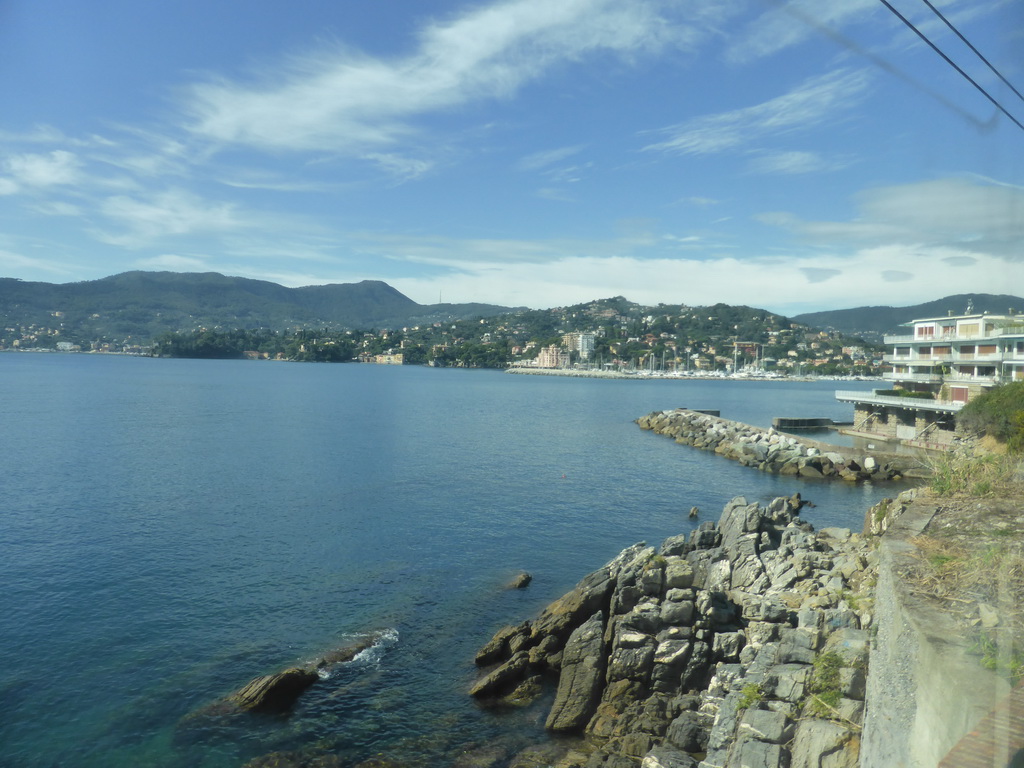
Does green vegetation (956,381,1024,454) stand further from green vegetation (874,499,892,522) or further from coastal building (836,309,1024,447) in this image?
green vegetation (874,499,892,522)

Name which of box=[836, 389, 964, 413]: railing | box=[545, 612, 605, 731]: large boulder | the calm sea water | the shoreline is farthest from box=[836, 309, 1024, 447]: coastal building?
the shoreline

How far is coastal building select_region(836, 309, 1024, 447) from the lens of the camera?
37.5m

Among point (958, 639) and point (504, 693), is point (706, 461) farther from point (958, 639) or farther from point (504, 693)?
point (958, 639)

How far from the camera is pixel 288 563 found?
732 inches

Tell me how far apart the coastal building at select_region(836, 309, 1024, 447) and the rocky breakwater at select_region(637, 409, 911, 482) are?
6.44 metres

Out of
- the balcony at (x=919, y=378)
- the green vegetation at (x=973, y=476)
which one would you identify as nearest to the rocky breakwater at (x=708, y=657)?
the green vegetation at (x=973, y=476)

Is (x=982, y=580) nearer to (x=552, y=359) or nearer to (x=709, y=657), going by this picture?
(x=709, y=657)

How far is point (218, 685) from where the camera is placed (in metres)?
12.1

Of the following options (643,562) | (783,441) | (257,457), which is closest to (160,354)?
(257,457)

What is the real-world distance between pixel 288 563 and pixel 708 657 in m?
12.1

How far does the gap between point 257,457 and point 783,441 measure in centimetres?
3021

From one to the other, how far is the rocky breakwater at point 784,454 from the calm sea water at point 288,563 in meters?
1.90

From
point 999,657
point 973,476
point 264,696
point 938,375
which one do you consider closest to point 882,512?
point 973,476

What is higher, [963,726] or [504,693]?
[963,726]
